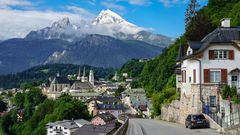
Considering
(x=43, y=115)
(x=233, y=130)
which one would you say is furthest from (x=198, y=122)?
(x=43, y=115)

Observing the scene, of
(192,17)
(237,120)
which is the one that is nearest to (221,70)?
(237,120)

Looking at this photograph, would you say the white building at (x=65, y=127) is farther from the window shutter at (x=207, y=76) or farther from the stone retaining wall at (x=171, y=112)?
the window shutter at (x=207, y=76)

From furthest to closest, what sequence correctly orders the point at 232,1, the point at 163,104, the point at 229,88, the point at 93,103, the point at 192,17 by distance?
the point at 93,103, the point at 232,1, the point at 192,17, the point at 163,104, the point at 229,88

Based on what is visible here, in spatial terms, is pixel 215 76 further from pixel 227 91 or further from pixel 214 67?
pixel 227 91

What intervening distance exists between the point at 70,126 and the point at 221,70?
3099 inches

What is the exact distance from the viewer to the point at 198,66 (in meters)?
39.1

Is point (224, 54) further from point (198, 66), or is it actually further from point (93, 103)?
point (93, 103)

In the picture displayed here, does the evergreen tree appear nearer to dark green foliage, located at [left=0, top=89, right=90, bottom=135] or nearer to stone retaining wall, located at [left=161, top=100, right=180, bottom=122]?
stone retaining wall, located at [left=161, top=100, right=180, bottom=122]

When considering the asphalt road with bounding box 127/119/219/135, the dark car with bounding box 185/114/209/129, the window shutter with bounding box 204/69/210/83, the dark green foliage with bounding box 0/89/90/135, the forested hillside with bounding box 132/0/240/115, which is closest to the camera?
the asphalt road with bounding box 127/119/219/135

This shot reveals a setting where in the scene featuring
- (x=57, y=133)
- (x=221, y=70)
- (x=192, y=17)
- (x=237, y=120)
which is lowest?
(x=57, y=133)

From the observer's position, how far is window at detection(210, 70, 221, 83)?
3866 cm

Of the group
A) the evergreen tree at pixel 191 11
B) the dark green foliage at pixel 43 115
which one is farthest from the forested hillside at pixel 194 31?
the dark green foliage at pixel 43 115

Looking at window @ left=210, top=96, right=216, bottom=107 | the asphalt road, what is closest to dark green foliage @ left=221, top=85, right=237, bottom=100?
window @ left=210, top=96, right=216, bottom=107

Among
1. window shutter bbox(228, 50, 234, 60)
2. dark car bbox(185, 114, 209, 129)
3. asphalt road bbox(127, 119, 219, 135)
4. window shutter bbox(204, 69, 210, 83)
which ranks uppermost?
window shutter bbox(228, 50, 234, 60)
